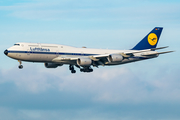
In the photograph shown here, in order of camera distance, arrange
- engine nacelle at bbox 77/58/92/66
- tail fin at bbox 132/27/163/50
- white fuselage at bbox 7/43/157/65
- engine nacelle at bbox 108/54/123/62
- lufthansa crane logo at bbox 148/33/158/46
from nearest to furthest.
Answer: white fuselage at bbox 7/43/157/65 < engine nacelle at bbox 77/58/92/66 < engine nacelle at bbox 108/54/123/62 < tail fin at bbox 132/27/163/50 < lufthansa crane logo at bbox 148/33/158/46

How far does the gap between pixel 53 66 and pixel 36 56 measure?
11.0m

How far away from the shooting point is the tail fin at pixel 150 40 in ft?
269

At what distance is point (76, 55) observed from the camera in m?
72.4

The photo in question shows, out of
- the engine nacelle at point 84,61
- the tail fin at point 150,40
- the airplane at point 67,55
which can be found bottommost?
the engine nacelle at point 84,61

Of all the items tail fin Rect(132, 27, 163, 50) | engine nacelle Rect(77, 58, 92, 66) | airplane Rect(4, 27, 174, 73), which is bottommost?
engine nacelle Rect(77, 58, 92, 66)

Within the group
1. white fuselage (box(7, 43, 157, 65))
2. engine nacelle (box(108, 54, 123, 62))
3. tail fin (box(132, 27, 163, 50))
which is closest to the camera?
white fuselage (box(7, 43, 157, 65))

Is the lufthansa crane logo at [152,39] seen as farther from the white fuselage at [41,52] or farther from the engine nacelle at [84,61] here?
the engine nacelle at [84,61]

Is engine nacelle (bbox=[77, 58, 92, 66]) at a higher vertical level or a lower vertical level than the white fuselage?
lower

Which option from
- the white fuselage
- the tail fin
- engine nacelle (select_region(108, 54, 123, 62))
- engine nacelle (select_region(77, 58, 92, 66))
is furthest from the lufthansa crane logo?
engine nacelle (select_region(77, 58, 92, 66))

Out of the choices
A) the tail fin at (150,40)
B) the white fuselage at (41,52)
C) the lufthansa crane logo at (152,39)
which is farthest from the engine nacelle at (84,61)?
the lufthansa crane logo at (152,39)

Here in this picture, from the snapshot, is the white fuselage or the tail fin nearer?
the white fuselage

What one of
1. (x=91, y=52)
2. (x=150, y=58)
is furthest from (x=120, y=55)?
(x=150, y=58)

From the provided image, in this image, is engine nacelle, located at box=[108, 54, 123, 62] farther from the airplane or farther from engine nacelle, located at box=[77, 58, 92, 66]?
engine nacelle, located at box=[77, 58, 92, 66]

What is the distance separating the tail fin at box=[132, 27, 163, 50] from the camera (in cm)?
8212
